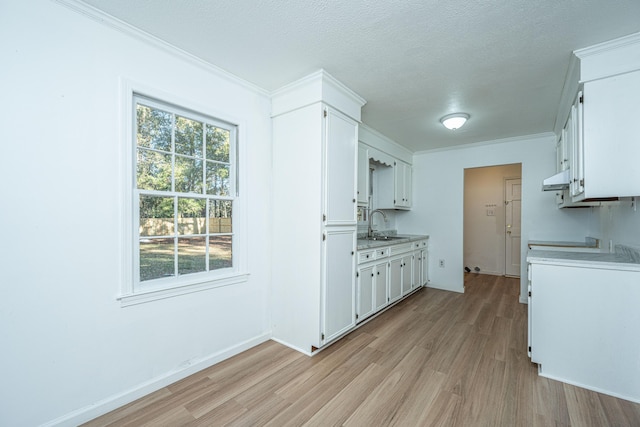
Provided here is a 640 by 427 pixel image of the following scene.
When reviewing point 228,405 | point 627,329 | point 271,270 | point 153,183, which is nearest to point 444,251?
point 627,329

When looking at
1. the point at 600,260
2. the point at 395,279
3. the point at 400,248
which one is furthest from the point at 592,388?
the point at 400,248

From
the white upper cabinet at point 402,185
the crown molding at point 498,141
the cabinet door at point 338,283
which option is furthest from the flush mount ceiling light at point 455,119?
the cabinet door at point 338,283

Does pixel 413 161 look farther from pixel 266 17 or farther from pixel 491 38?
pixel 266 17

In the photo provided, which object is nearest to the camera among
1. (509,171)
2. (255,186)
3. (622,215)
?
(622,215)

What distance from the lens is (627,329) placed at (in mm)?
1864

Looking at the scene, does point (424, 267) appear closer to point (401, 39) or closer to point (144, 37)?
point (401, 39)

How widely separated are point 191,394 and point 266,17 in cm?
263

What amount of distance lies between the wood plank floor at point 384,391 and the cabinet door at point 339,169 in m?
1.29

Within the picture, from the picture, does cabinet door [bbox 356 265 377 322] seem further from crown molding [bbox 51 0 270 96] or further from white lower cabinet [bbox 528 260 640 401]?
crown molding [bbox 51 0 270 96]

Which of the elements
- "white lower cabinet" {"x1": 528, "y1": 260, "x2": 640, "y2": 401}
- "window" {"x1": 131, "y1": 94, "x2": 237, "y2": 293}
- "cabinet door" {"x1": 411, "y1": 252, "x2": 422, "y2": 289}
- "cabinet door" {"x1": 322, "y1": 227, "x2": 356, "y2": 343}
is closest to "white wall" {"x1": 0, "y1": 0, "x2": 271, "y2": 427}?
"window" {"x1": 131, "y1": 94, "x2": 237, "y2": 293}

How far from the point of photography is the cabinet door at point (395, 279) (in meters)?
3.68

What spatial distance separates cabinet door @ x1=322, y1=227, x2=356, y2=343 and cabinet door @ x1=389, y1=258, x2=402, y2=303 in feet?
3.25

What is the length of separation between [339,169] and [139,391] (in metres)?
2.35

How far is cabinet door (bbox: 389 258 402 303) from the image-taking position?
368cm
